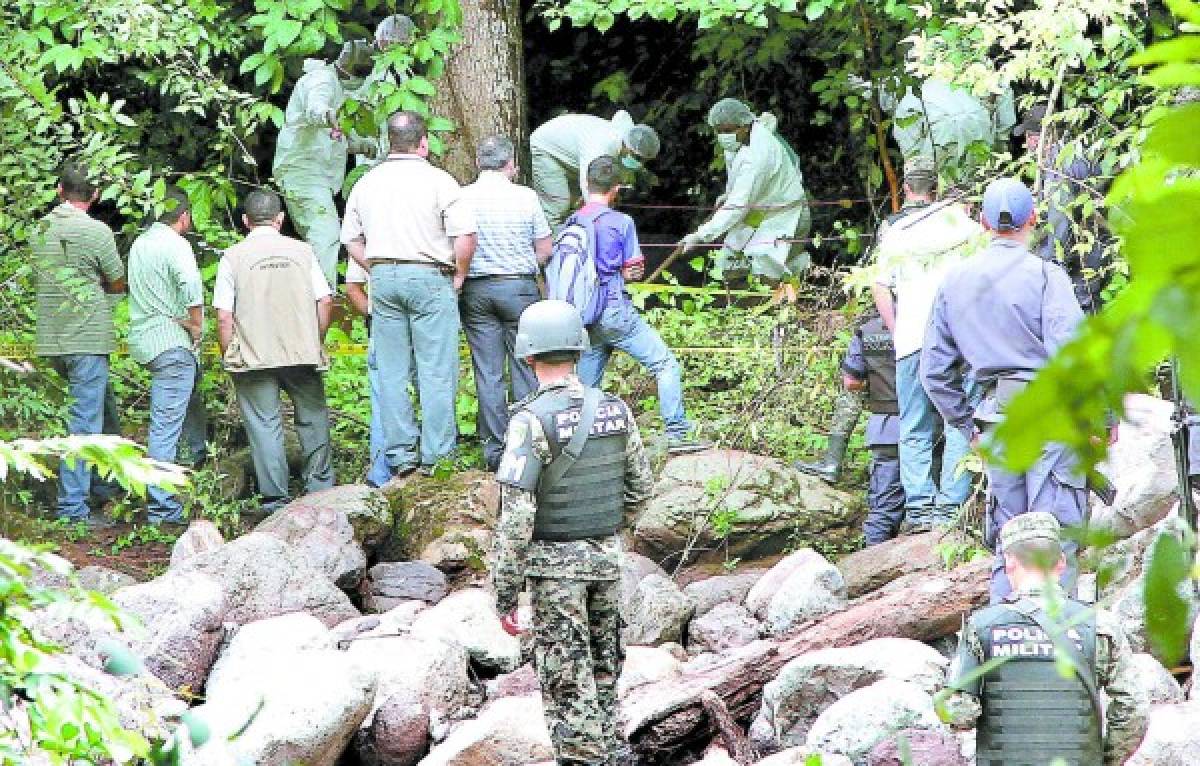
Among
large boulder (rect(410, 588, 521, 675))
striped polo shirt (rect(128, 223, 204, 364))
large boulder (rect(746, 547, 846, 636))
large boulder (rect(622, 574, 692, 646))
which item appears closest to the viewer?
large boulder (rect(410, 588, 521, 675))

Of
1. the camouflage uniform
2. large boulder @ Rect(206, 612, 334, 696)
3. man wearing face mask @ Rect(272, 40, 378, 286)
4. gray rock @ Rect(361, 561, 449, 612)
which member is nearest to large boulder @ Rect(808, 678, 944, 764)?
the camouflage uniform

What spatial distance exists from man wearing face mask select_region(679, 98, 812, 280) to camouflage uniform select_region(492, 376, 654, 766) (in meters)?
6.37

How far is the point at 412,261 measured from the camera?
10.7 m

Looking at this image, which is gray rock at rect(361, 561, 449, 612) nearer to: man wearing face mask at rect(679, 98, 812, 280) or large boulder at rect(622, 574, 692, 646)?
large boulder at rect(622, 574, 692, 646)

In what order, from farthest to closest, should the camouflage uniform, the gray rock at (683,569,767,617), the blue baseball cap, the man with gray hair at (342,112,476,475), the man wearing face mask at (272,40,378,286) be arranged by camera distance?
the man wearing face mask at (272,40,378,286) → the man with gray hair at (342,112,476,475) → the gray rock at (683,569,767,617) → the blue baseball cap → the camouflage uniform

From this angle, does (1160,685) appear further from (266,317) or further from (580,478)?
(266,317)

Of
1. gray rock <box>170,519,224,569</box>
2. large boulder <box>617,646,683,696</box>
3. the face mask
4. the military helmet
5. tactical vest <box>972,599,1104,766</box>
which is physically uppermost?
the face mask

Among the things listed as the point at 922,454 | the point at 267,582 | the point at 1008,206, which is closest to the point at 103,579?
the point at 267,582

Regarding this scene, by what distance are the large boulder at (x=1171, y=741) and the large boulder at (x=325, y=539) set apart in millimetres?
4756

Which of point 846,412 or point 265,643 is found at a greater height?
point 846,412

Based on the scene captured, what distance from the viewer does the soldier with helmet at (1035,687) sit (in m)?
5.57

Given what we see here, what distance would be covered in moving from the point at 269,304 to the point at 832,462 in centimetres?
355

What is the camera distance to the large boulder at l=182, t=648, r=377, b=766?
295 inches

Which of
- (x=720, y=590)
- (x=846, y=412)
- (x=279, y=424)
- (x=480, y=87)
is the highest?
(x=480, y=87)
